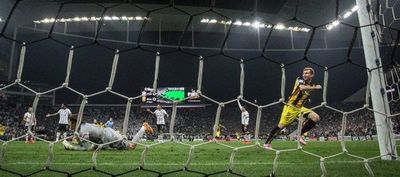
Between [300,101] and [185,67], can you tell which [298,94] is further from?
[185,67]

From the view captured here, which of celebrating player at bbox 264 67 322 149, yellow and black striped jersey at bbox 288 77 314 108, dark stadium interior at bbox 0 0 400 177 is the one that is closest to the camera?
celebrating player at bbox 264 67 322 149

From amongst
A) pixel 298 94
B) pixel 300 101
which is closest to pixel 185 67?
pixel 300 101

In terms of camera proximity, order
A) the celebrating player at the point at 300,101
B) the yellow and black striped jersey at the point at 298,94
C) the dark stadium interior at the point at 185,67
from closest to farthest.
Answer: the celebrating player at the point at 300,101 < the yellow and black striped jersey at the point at 298,94 < the dark stadium interior at the point at 185,67

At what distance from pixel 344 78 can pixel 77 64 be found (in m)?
22.3

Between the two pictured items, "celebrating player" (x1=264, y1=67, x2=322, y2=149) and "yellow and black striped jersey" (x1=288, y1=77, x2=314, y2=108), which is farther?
"yellow and black striped jersey" (x1=288, y1=77, x2=314, y2=108)

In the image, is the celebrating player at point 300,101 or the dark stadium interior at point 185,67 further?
the dark stadium interior at point 185,67

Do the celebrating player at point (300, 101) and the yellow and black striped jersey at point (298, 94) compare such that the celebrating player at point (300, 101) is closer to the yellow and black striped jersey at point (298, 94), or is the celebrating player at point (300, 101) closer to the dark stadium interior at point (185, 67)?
the yellow and black striped jersey at point (298, 94)

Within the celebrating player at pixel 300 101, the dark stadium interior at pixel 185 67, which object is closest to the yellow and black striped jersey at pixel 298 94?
the celebrating player at pixel 300 101

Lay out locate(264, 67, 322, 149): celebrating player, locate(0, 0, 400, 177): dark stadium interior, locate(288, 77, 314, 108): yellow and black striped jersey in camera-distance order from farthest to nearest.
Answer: locate(0, 0, 400, 177): dark stadium interior → locate(288, 77, 314, 108): yellow and black striped jersey → locate(264, 67, 322, 149): celebrating player

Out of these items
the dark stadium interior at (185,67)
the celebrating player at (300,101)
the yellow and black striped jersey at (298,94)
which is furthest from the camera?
the dark stadium interior at (185,67)

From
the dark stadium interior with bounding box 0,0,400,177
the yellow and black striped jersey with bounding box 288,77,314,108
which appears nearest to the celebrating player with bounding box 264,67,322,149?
the yellow and black striped jersey with bounding box 288,77,314,108

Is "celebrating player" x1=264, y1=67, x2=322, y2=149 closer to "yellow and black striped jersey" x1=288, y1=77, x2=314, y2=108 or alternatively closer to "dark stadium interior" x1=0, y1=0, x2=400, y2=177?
"yellow and black striped jersey" x1=288, y1=77, x2=314, y2=108

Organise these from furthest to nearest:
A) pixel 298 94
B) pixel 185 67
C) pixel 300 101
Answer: pixel 185 67
pixel 300 101
pixel 298 94

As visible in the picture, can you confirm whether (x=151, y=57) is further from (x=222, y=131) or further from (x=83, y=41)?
(x=222, y=131)
